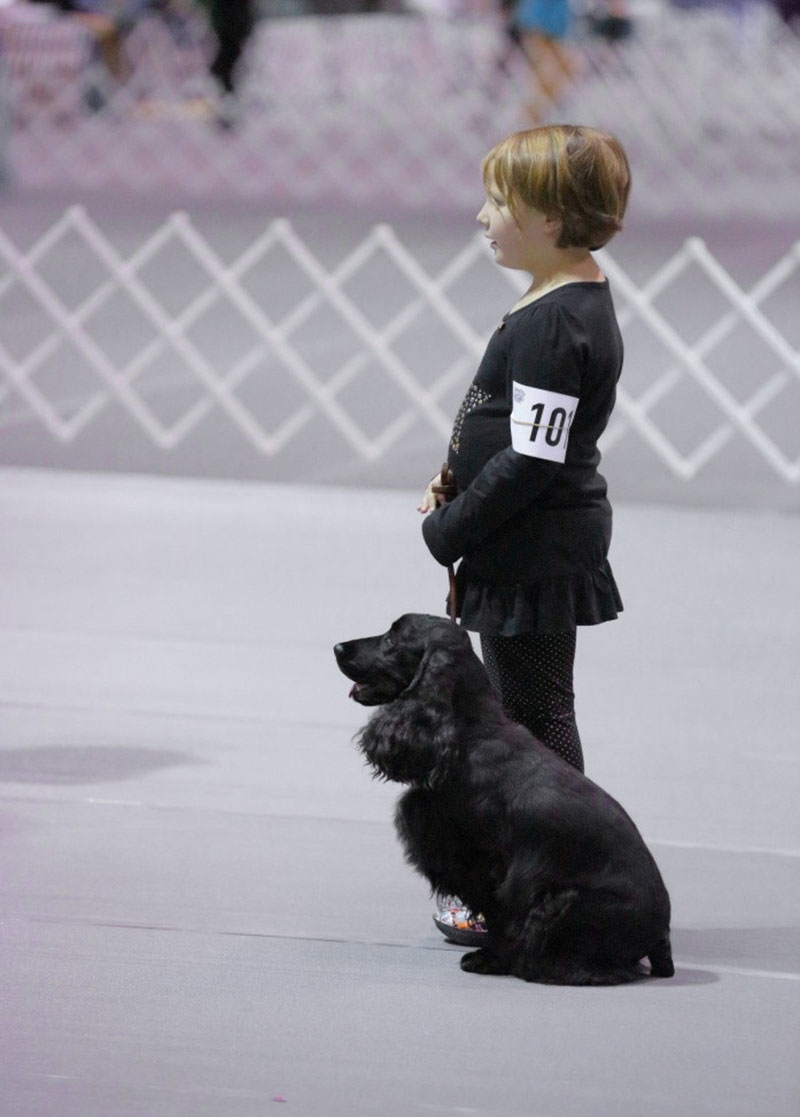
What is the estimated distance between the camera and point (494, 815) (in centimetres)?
246

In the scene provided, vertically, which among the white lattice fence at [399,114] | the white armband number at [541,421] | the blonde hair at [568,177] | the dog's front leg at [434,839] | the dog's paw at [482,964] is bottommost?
the dog's paw at [482,964]

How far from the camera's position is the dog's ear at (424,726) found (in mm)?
2408

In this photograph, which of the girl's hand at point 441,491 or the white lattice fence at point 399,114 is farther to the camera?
the white lattice fence at point 399,114

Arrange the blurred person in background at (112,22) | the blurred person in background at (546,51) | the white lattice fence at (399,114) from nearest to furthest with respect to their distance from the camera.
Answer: the white lattice fence at (399,114), the blurred person in background at (546,51), the blurred person in background at (112,22)

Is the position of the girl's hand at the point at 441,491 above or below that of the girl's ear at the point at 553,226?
below

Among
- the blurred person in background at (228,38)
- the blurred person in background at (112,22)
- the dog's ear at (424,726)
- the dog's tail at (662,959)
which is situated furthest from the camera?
the blurred person in background at (112,22)

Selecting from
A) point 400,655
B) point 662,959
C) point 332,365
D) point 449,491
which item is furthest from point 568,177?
point 332,365

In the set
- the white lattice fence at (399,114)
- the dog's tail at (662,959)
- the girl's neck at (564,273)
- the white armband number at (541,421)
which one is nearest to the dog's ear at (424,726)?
the white armband number at (541,421)

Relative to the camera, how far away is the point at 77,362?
784 cm

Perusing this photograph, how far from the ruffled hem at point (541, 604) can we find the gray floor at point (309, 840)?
1.61ft

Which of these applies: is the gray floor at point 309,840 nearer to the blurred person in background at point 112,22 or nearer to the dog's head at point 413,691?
the dog's head at point 413,691

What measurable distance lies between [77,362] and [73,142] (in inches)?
298

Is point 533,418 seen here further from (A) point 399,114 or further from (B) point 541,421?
(A) point 399,114

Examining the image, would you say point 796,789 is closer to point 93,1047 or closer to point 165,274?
point 93,1047
